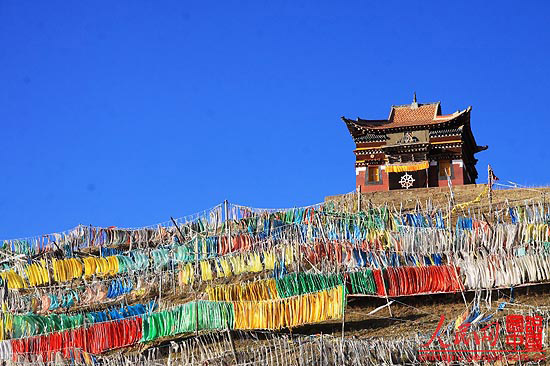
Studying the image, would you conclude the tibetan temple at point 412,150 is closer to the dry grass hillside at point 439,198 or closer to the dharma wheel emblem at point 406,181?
the dharma wheel emblem at point 406,181

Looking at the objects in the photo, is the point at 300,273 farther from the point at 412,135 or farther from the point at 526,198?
the point at 412,135

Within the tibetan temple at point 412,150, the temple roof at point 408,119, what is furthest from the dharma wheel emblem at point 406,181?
the temple roof at point 408,119

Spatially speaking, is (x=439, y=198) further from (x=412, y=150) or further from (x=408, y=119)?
(x=408, y=119)

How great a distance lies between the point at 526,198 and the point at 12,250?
20231mm

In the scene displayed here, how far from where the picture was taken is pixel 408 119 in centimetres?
4356

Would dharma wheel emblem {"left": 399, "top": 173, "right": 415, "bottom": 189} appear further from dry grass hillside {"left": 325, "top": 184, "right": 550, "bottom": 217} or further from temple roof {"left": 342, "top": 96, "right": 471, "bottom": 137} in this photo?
dry grass hillside {"left": 325, "top": 184, "right": 550, "bottom": 217}

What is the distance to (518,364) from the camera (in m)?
16.9

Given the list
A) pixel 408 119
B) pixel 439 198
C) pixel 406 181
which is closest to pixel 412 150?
pixel 406 181

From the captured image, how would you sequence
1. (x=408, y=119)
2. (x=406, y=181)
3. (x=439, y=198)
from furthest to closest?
(x=408, y=119), (x=406, y=181), (x=439, y=198)

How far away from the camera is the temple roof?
41775mm

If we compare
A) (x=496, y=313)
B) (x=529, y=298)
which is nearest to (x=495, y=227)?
(x=529, y=298)

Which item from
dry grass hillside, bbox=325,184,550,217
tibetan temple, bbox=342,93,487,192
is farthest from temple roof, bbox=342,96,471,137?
dry grass hillside, bbox=325,184,550,217

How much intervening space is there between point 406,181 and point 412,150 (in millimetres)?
1571

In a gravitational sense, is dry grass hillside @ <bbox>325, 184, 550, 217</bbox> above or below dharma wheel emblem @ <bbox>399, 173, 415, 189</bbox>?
below
